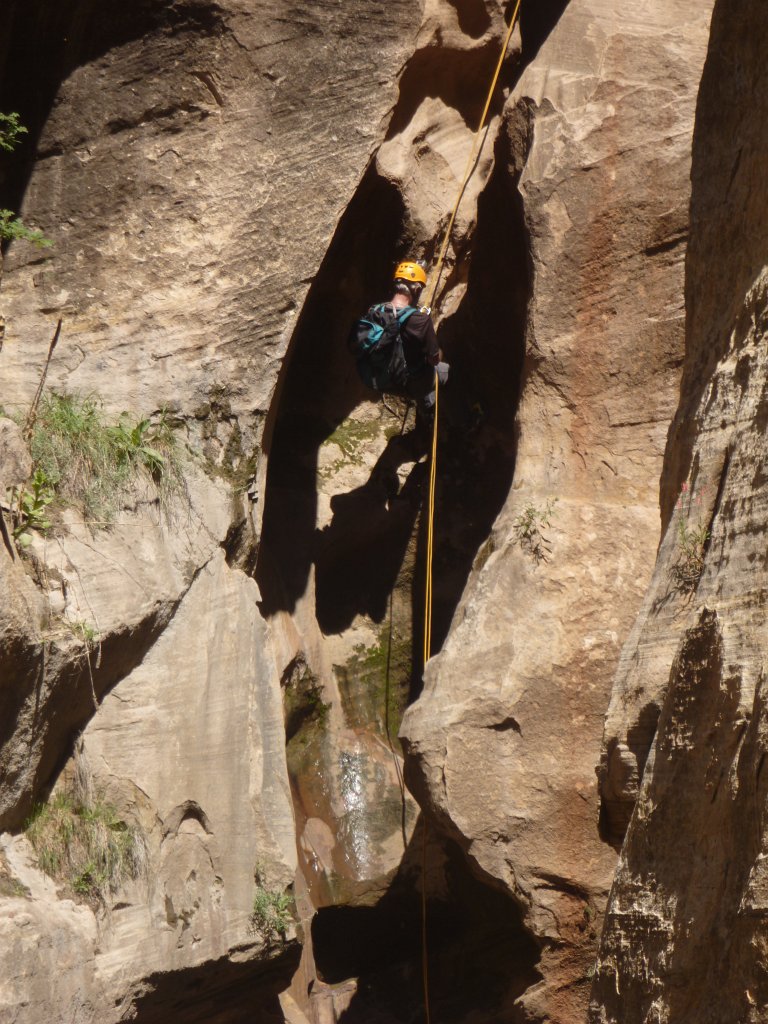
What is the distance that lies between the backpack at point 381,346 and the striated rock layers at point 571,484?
0.82 metres

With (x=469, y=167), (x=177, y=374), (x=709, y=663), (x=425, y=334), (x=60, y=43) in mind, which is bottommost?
(x=709, y=663)

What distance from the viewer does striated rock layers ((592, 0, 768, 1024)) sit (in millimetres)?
3781

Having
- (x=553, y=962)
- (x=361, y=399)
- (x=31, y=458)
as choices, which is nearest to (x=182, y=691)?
(x=31, y=458)

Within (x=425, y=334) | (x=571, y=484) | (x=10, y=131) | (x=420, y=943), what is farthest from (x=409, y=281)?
(x=420, y=943)

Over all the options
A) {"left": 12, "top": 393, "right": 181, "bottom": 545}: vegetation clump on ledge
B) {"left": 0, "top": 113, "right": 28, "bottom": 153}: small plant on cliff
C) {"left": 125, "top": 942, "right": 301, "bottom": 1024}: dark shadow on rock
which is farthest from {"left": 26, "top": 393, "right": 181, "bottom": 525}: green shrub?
{"left": 125, "top": 942, "right": 301, "bottom": 1024}: dark shadow on rock

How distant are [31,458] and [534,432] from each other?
3.11 m

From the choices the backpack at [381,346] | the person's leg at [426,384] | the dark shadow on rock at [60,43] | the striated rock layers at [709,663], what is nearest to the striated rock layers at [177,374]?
the dark shadow on rock at [60,43]

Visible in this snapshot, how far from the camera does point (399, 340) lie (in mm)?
8352

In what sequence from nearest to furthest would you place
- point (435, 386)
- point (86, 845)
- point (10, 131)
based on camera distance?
1. point (86, 845)
2. point (10, 131)
3. point (435, 386)

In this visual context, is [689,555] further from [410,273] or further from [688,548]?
[410,273]

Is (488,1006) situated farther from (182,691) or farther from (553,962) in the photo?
(182,691)

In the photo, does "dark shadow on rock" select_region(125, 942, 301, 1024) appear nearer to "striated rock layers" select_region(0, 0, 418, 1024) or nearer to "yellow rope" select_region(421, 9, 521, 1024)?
"striated rock layers" select_region(0, 0, 418, 1024)

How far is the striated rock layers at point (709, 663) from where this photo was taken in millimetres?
3781

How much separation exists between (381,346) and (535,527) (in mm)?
1637
